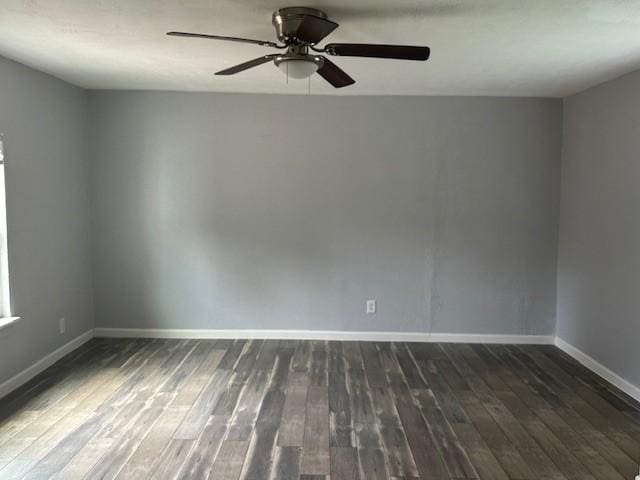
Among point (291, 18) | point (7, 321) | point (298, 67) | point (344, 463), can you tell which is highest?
point (291, 18)

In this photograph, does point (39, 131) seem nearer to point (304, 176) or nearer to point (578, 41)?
point (304, 176)

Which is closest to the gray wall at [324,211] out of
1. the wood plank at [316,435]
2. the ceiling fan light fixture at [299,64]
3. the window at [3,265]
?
the window at [3,265]

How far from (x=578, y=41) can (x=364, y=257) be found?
2491 mm

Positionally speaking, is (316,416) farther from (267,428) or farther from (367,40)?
(367,40)

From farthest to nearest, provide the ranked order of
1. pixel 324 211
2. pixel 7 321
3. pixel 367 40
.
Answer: pixel 324 211 < pixel 7 321 < pixel 367 40

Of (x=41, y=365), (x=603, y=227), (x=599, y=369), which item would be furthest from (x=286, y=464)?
(x=603, y=227)

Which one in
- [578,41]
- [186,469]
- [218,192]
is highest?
[578,41]

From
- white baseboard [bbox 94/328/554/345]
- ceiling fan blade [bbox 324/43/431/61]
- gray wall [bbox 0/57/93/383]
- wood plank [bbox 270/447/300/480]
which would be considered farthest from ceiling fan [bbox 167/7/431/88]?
white baseboard [bbox 94/328/554/345]

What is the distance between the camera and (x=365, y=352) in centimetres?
415

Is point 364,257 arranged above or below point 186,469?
above

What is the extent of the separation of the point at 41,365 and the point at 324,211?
2762mm

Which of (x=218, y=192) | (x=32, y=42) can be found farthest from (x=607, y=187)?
(x=32, y=42)

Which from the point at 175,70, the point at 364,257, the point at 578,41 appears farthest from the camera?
the point at 364,257

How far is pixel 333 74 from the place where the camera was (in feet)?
8.37
